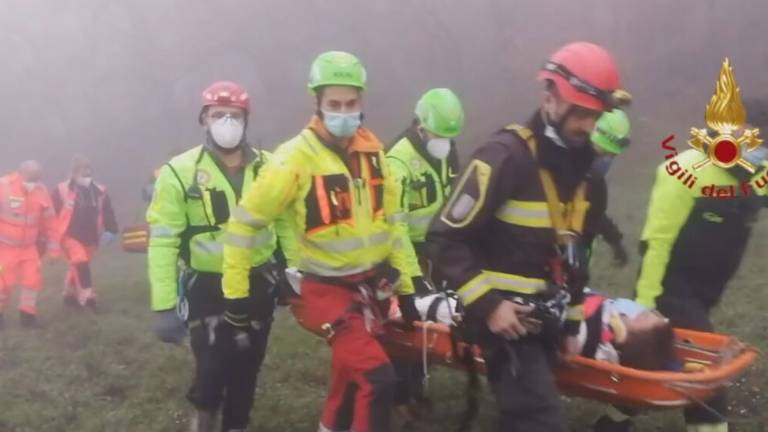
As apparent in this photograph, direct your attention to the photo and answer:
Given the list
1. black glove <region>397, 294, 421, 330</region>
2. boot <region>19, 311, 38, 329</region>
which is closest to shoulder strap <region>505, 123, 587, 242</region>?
black glove <region>397, 294, 421, 330</region>

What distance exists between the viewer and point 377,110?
1001 inches

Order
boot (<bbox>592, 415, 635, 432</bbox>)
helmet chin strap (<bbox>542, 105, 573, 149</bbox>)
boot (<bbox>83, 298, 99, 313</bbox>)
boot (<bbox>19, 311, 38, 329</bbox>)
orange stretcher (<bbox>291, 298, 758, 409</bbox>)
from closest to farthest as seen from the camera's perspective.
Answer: helmet chin strap (<bbox>542, 105, 573, 149</bbox>) → orange stretcher (<bbox>291, 298, 758, 409</bbox>) → boot (<bbox>592, 415, 635, 432</bbox>) → boot (<bbox>19, 311, 38, 329</bbox>) → boot (<bbox>83, 298, 99, 313</bbox>)

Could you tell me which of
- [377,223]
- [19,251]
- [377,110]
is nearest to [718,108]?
[377,223]

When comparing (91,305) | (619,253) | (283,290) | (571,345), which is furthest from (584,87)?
(91,305)

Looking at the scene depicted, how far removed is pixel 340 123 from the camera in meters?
4.55

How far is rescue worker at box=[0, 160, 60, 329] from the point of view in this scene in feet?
33.6

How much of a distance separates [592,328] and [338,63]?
1.78 metres

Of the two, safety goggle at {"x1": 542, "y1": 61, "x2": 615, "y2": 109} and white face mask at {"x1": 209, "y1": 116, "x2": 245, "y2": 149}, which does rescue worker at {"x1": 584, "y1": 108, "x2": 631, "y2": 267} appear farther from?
white face mask at {"x1": 209, "y1": 116, "x2": 245, "y2": 149}

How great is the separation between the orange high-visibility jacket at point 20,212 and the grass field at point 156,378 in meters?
0.94

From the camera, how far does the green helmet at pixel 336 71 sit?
4.57 meters

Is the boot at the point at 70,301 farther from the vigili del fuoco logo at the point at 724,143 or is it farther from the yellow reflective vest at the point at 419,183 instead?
the vigili del fuoco logo at the point at 724,143

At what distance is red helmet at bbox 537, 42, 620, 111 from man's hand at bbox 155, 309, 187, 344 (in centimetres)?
240

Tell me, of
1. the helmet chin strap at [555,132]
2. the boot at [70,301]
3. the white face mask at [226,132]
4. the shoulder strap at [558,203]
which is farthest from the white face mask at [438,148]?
the boot at [70,301]

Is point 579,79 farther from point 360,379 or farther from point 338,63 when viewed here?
point 360,379
